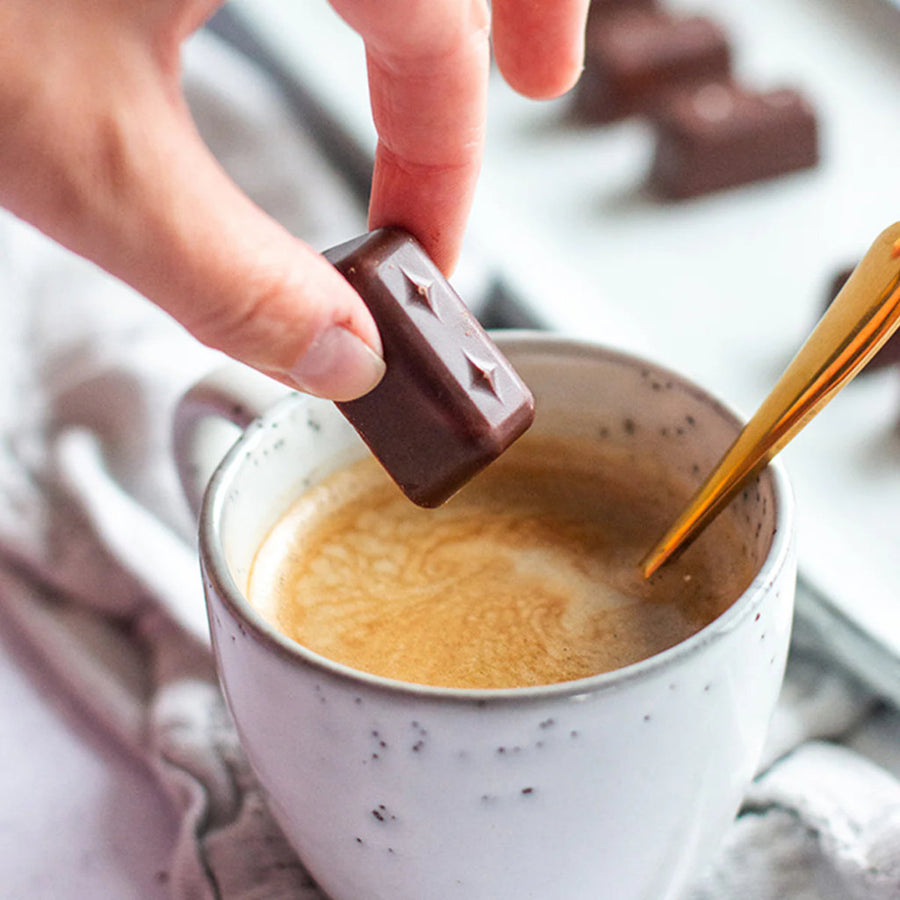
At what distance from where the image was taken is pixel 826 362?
59cm

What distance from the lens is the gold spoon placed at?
57 centimetres

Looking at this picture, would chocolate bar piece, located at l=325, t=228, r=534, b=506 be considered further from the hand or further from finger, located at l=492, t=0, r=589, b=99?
finger, located at l=492, t=0, r=589, b=99

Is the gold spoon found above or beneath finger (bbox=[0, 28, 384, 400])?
above

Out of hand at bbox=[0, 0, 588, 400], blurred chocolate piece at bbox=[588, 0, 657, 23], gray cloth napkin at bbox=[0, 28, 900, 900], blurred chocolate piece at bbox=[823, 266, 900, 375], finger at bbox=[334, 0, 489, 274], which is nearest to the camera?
hand at bbox=[0, 0, 588, 400]

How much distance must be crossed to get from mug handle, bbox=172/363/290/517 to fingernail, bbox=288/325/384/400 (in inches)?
5.3

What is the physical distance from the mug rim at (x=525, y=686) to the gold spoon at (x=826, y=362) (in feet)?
0.05

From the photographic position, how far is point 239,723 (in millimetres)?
589

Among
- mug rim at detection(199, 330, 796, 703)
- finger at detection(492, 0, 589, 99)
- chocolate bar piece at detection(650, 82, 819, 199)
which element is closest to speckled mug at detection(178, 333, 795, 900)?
mug rim at detection(199, 330, 796, 703)

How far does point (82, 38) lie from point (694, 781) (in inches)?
15.8

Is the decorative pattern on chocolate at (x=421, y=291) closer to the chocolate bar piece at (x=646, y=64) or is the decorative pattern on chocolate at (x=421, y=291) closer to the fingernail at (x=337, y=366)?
the fingernail at (x=337, y=366)

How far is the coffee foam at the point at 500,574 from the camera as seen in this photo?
613 mm

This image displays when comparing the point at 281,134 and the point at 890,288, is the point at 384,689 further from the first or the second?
the point at 281,134

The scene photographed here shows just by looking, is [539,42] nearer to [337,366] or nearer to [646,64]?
[337,366]

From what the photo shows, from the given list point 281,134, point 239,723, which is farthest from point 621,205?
point 239,723
